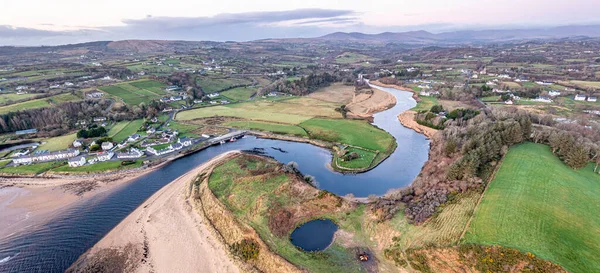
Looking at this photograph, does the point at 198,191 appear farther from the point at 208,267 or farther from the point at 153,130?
the point at 153,130

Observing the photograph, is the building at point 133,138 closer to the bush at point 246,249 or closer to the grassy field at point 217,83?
the bush at point 246,249

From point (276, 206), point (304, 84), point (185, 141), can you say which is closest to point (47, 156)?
point (185, 141)

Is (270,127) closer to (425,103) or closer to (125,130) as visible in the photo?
(125,130)

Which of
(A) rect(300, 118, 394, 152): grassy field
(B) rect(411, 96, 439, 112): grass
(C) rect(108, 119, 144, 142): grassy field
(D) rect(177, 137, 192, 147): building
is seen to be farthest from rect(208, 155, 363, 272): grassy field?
Answer: (B) rect(411, 96, 439, 112): grass

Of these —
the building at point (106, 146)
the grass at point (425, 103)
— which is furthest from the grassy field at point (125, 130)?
the grass at point (425, 103)

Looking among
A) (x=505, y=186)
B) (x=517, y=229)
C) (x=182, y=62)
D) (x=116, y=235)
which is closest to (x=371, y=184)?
(x=505, y=186)
